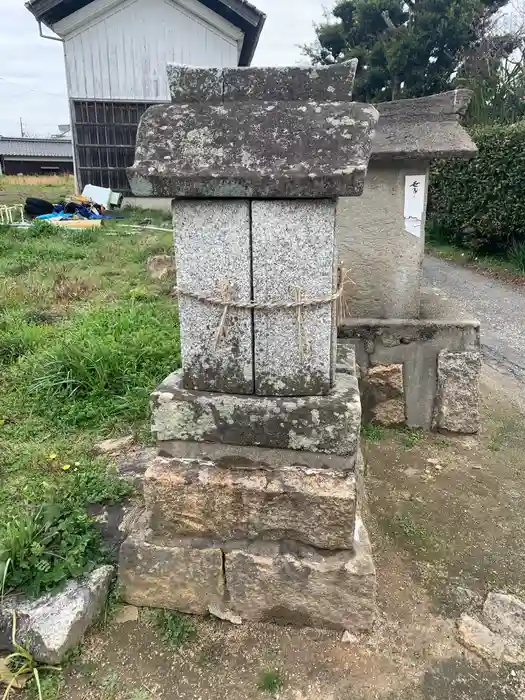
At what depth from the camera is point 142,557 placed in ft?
6.95

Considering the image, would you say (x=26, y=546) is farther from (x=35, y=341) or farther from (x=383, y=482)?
(x=35, y=341)

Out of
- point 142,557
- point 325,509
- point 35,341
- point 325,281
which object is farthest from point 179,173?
point 35,341

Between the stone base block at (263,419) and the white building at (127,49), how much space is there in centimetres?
1063

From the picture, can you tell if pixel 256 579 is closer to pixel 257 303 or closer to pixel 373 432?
pixel 257 303

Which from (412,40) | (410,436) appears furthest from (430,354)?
(412,40)

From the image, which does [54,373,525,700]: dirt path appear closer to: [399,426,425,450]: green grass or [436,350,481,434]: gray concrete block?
[399,426,425,450]: green grass

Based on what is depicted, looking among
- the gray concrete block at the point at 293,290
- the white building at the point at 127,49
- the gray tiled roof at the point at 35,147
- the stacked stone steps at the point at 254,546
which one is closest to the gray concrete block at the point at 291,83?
the gray concrete block at the point at 293,290

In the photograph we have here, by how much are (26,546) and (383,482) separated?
1.89 meters

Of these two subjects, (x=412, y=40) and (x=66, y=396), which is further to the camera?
(x=412, y=40)

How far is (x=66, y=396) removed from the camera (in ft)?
12.2

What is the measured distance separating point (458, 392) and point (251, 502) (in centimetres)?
210

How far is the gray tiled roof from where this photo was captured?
36219 mm

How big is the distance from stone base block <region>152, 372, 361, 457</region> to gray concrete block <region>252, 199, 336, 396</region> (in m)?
0.07

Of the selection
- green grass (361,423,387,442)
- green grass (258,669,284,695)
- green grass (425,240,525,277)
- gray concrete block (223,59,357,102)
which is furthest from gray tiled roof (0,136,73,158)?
green grass (258,669,284,695)
